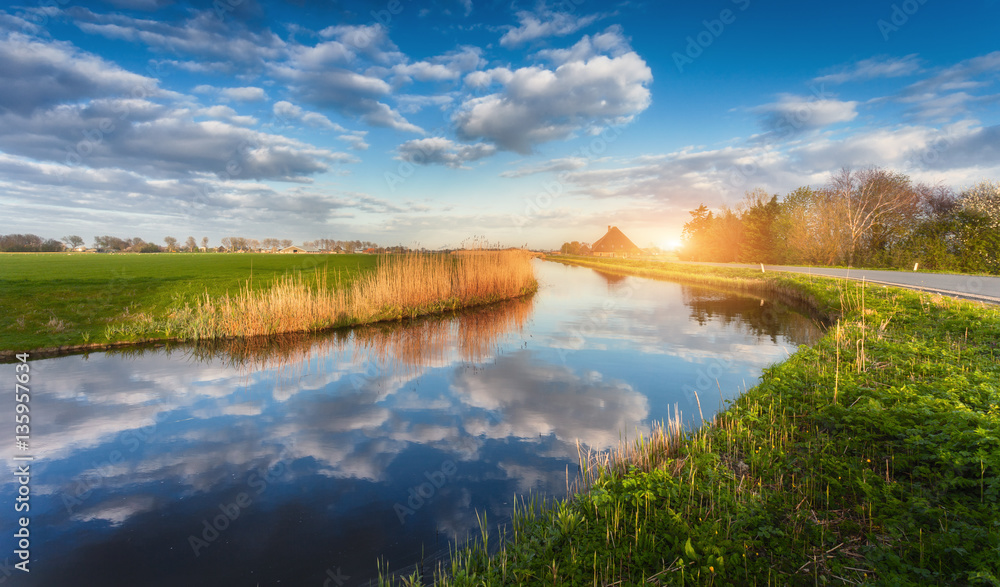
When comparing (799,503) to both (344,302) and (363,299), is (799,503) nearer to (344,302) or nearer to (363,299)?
(363,299)

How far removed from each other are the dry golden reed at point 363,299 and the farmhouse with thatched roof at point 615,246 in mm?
64513

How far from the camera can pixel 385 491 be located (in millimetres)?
5254

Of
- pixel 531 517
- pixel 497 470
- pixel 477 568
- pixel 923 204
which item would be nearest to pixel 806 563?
pixel 531 517

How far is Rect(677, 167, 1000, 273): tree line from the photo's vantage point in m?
25.2

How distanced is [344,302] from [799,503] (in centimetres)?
1469

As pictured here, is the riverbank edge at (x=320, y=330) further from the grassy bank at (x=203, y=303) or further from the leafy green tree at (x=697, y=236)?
the leafy green tree at (x=697, y=236)

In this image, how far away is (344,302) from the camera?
15.6 m

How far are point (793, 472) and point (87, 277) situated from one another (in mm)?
27114

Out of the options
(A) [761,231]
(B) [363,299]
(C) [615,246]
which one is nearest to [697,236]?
(A) [761,231]

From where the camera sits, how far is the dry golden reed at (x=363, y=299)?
13422 millimetres

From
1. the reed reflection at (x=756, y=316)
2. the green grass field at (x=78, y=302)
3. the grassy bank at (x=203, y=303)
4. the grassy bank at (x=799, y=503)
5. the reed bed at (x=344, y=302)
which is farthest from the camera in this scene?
the reed reflection at (x=756, y=316)

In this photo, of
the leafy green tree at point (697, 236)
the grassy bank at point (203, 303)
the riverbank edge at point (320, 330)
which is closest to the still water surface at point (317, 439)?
the riverbank edge at point (320, 330)

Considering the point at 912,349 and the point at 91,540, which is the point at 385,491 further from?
the point at 912,349

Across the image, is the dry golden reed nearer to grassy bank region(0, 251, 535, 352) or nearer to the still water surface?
grassy bank region(0, 251, 535, 352)
